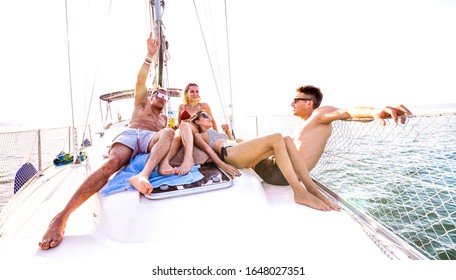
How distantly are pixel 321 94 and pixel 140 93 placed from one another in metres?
2.22

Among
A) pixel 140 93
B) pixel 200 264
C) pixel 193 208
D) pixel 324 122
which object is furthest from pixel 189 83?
pixel 200 264

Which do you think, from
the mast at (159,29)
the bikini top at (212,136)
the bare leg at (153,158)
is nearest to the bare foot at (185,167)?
the bare leg at (153,158)

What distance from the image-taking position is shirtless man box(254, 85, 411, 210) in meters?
2.06

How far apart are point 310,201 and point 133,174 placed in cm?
146

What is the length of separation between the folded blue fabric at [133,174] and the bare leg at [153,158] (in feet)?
0.19

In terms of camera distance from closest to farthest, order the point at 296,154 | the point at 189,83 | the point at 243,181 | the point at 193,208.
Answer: the point at 193,208 → the point at 243,181 → the point at 296,154 → the point at 189,83

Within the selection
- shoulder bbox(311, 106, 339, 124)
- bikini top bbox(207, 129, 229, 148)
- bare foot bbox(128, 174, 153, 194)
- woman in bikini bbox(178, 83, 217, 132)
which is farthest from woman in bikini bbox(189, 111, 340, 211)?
woman in bikini bbox(178, 83, 217, 132)

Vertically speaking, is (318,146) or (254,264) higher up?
(318,146)

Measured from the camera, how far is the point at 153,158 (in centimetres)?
203

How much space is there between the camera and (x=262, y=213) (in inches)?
67.4

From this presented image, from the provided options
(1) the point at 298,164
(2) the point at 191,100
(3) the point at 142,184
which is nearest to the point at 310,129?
(1) the point at 298,164

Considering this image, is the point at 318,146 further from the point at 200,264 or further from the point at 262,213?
the point at 200,264

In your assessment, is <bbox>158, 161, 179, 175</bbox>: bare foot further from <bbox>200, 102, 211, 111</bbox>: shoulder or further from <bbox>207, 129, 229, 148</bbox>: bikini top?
<bbox>200, 102, 211, 111</bbox>: shoulder

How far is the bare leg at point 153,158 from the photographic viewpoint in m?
1.64
